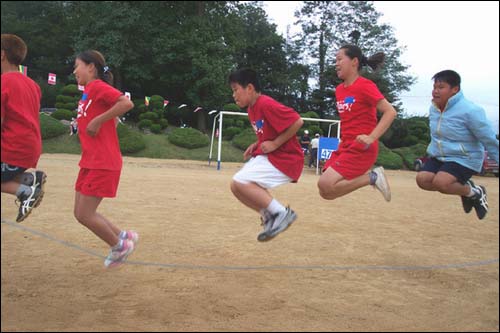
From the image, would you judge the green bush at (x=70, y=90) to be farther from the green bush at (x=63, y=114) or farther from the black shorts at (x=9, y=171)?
the black shorts at (x=9, y=171)

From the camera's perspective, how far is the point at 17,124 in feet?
13.8

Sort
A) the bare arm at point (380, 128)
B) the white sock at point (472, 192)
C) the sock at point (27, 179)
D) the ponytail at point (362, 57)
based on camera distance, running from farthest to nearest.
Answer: the white sock at point (472, 192)
the ponytail at point (362, 57)
the bare arm at point (380, 128)
the sock at point (27, 179)

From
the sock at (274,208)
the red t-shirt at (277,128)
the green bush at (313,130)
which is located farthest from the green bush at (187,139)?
the sock at (274,208)

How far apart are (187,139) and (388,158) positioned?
1160 cm

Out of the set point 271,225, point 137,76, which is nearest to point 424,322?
point 271,225

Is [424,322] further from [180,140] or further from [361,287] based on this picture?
[180,140]

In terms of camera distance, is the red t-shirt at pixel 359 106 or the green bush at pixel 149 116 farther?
the green bush at pixel 149 116

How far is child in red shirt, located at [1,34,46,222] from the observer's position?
4.12 meters

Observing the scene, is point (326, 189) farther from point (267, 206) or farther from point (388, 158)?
point (388, 158)

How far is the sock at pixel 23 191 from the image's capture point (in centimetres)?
449

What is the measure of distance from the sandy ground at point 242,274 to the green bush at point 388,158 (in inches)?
643

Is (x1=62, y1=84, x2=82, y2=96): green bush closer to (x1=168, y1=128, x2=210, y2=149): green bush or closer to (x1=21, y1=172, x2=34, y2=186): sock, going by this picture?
(x1=168, y1=128, x2=210, y2=149): green bush

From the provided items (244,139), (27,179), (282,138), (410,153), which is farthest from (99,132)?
(410,153)

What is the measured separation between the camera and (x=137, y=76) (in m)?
32.0
